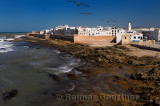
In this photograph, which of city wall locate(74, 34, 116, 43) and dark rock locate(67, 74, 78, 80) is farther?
city wall locate(74, 34, 116, 43)

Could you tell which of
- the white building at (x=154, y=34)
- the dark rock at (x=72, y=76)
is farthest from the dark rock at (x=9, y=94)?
the white building at (x=154, y=34)

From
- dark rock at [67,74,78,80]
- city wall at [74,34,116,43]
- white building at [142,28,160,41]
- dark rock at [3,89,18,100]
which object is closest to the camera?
dark rock at [3,89,18,100]

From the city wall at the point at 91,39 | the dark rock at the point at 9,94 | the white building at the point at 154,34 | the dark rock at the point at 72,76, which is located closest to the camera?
the dark rock at the point at 9,94

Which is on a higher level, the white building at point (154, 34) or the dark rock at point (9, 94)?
the white building at point (154, 34)

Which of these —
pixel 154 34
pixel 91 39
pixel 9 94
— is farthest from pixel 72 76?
pixel 154 34

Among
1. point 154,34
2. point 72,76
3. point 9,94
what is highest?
point 154,34

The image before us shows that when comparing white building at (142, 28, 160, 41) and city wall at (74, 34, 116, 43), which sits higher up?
white building at (142, 28, 160, 41)

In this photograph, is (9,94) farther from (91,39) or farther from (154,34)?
(154,34)

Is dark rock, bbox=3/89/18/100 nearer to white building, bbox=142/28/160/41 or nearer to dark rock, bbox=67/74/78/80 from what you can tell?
dark rock, bbox=67/74/78/80

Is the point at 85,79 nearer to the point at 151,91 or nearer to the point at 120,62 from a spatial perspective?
the point at 151,91

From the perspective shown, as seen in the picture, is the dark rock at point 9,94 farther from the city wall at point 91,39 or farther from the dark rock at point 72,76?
the city wall at point 91,39

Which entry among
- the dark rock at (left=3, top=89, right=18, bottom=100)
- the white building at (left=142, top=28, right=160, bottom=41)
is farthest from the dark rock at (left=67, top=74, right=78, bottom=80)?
the white building at (left=142, top=28, right=160, bottom=41)

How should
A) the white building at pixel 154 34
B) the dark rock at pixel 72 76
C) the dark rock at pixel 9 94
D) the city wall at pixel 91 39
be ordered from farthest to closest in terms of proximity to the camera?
the city wall at pixel 91 39, the white building at pixel 154 34, the dark rock at pixel 72 76, the dark rock at pixel 9 94

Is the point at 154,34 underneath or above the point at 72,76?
above
